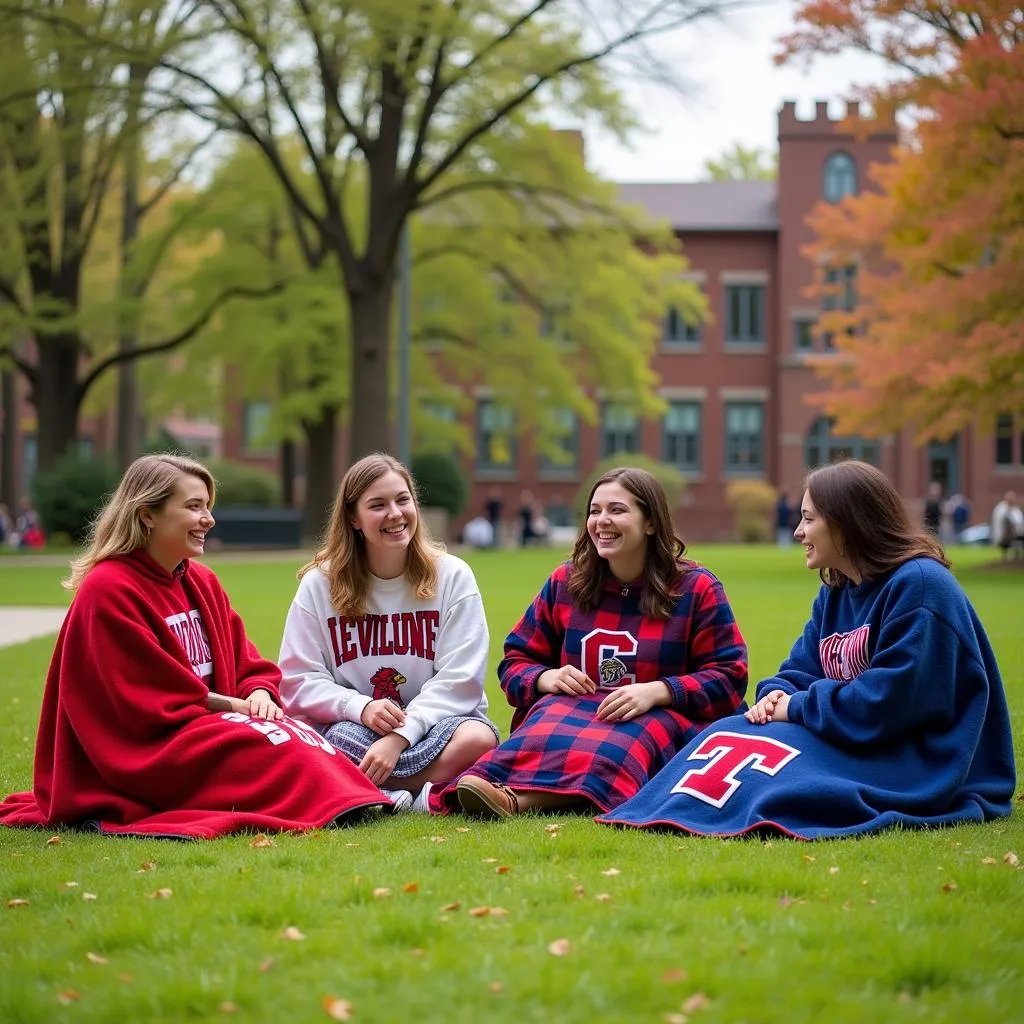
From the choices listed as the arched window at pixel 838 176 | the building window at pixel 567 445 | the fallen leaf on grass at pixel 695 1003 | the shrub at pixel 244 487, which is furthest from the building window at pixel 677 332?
the fallen leaf on grass at pixel 695 1003

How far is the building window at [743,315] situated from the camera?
48.4 m

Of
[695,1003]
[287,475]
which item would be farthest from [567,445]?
[695,1003]

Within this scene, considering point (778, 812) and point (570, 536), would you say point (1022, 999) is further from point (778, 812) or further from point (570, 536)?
point (570, 536)

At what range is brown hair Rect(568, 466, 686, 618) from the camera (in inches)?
241

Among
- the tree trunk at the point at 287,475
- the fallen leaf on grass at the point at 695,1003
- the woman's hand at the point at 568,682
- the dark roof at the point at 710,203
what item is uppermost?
the dark roof at the point at 710,203

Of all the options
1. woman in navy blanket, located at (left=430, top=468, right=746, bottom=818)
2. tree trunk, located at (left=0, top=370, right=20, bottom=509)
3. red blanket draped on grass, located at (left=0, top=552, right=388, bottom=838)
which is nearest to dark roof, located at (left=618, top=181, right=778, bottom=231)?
tree trunk, located at (left=0, top=370, right=20, bottom=509)

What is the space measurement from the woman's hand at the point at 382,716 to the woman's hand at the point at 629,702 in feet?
2.74

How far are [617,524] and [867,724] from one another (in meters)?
1.29

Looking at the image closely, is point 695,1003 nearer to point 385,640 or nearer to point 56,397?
point 385,640

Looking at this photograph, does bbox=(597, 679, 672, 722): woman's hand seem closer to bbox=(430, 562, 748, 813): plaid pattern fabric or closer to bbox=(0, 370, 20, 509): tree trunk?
bbox=(430, 562, 748, 813): plaid pattern fabric

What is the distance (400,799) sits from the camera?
6.04 metres

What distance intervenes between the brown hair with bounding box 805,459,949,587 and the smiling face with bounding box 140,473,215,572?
2404mm

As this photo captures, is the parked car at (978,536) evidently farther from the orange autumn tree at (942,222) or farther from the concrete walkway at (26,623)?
the concrete walkway at (26,623)

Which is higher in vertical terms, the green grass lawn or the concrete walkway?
the green grass lawn
